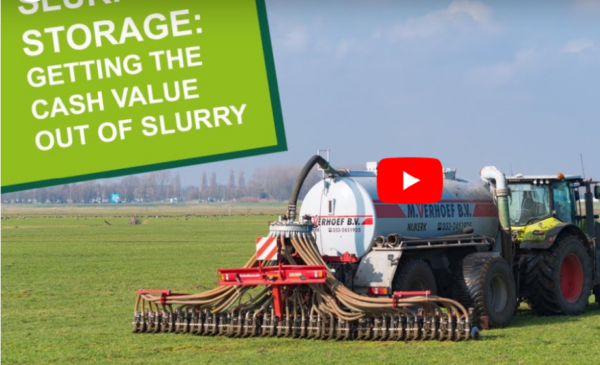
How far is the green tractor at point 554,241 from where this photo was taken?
18.2 metres

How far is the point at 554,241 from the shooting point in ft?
60.2

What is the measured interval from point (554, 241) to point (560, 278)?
0.71 meters

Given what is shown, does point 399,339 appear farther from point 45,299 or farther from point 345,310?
point 45,299

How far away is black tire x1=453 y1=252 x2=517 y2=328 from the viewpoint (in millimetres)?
16453

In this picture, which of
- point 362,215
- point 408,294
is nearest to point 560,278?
point 362,215

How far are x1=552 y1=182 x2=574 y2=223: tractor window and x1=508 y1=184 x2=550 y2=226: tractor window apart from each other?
0.19 m

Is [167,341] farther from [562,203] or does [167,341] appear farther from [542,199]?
[562,203]

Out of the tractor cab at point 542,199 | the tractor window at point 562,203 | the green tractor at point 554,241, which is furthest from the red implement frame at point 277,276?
the tractor window at point 562,203

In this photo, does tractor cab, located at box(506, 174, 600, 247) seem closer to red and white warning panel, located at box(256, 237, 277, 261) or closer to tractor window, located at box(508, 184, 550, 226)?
tractor window, located at box(508, 184, 550, 226)

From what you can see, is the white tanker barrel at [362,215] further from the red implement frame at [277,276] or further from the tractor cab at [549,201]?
the tractor cab at [549,201]

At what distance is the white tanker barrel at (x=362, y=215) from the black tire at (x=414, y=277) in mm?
575

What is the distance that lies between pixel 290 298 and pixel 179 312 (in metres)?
1.86

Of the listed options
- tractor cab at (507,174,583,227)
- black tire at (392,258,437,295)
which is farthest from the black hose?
tractor cab at (507,174,583,227)

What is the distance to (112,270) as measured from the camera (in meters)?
29.8
